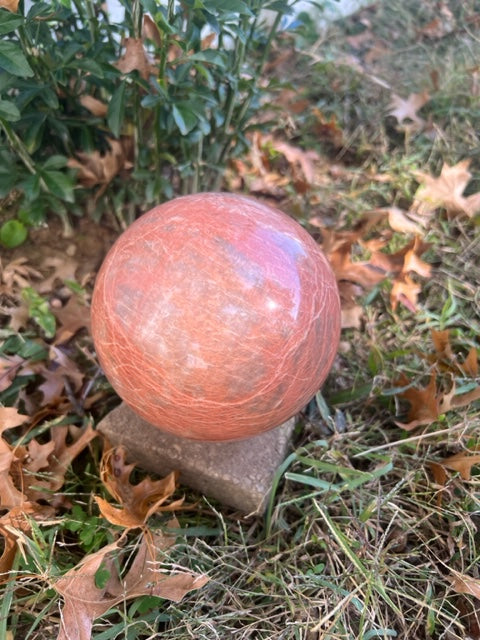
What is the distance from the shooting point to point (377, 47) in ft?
11.9

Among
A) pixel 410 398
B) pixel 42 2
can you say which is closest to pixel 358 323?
pixel 410 398

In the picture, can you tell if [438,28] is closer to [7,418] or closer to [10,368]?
[10,368]

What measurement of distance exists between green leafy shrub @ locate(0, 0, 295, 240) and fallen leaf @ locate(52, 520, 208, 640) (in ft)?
4.23

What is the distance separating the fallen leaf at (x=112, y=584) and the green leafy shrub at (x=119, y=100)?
1.29m

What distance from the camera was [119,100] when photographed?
1.75 meters

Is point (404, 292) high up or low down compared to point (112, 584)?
up

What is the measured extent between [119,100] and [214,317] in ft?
3.15

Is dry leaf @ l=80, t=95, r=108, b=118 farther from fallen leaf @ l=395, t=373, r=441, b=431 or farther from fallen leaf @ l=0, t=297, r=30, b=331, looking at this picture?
fallen leaf @ l=395, t=373, r=441, b=431

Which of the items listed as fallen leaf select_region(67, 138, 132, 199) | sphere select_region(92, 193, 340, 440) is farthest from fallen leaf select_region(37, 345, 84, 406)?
fallen leaf select_region(67, 138, 132, 199)

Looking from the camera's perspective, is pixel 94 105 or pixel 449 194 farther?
pixel 449 194

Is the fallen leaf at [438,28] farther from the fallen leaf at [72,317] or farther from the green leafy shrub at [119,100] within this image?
the fallen leaf at [72,317]

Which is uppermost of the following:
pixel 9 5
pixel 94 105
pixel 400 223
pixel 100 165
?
pixel 9 5

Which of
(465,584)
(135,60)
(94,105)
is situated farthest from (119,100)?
(465,584)

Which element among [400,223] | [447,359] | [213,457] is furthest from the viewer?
[400,223]
